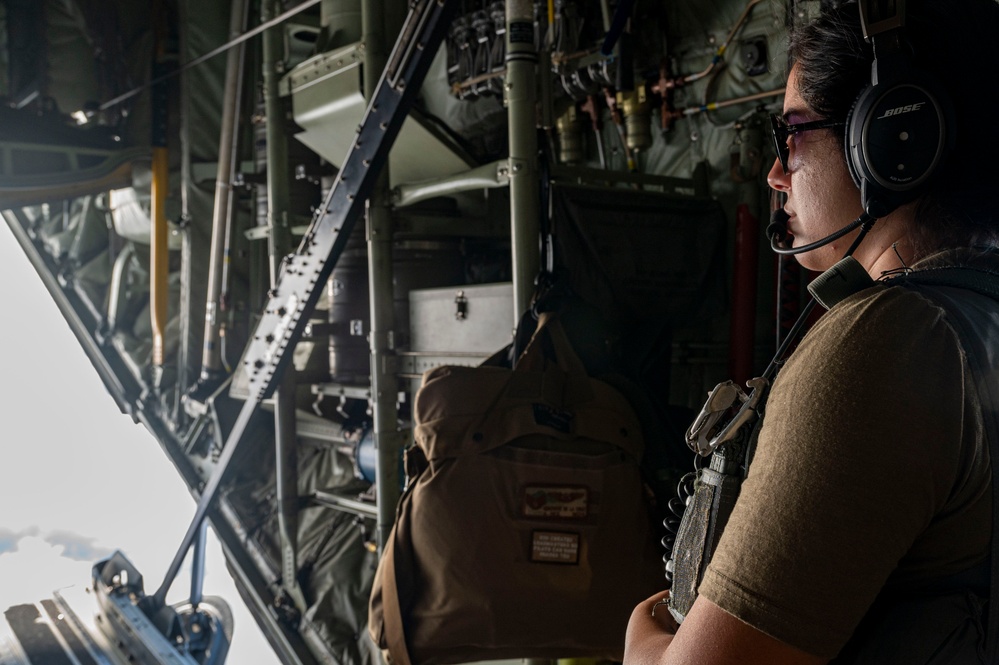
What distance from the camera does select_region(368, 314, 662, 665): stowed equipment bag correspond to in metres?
2.08

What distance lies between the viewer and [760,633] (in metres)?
0.74

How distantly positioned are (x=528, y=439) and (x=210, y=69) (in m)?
4.46

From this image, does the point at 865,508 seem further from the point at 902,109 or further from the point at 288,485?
the point at 288,485

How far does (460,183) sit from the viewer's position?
2885mm

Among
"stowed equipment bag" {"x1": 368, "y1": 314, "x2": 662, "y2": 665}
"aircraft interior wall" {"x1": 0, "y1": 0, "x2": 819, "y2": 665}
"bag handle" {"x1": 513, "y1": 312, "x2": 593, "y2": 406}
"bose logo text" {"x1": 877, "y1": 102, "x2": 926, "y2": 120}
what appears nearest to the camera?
"bose logo text" {"x1": 877, "y1": 102, "x2": 926, "y2": 120}

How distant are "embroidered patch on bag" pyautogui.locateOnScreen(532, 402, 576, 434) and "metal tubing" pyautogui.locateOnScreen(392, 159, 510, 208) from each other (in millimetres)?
838

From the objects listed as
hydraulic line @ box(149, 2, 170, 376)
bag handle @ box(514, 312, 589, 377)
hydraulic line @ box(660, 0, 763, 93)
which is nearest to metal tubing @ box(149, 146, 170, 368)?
hydraulic line @ box(149, 2, 170, 376)

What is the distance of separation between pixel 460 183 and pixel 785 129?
1908 millimetres

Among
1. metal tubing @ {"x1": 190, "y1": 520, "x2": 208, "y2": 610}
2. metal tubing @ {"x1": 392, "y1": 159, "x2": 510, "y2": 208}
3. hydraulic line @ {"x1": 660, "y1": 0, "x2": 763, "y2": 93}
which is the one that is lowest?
metal tubing @ {"x1": 190, "y1": 520, "x2": 208, "y2": 610}

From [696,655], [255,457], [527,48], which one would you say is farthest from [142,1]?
[696,655]

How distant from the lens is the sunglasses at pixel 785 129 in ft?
3.31

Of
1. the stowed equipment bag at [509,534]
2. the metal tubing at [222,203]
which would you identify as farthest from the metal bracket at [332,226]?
the stowed equipment bag at [509,534]

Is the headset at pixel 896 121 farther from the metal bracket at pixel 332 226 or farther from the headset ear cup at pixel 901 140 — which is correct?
the metal bracket at pixel 332 226

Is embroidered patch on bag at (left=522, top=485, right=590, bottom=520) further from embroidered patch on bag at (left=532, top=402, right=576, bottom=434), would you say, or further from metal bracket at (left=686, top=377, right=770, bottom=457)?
metal bracket at (left=686, top=377, right=770, bottom=457)
